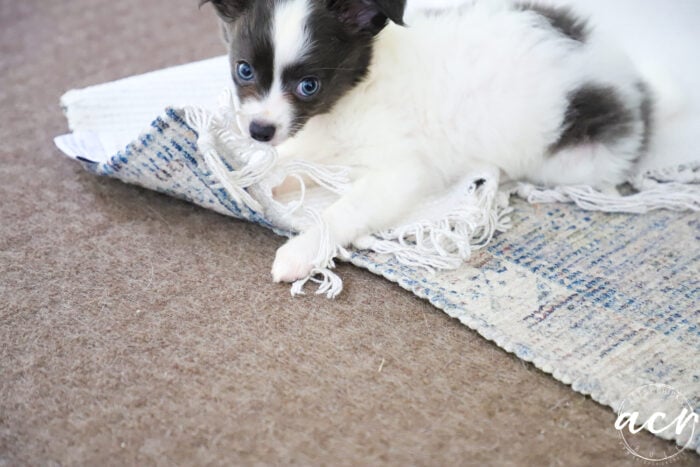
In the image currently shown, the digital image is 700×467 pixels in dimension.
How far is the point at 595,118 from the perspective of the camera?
7.29 ft

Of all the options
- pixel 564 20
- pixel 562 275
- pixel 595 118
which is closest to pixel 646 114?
pixel 595 118

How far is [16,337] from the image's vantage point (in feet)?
5.60

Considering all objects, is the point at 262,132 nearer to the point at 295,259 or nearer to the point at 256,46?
the point at 256,46

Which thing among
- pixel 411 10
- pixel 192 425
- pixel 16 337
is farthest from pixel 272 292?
pixel 411 10

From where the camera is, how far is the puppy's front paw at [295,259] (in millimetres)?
1896

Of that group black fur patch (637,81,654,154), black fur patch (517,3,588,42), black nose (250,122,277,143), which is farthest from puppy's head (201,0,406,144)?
black fur patch (637,81,654,154)

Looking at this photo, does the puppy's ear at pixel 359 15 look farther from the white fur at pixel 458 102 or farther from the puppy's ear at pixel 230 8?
the puppy's ear at pixel 230 8

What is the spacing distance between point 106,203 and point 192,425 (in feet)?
3.31

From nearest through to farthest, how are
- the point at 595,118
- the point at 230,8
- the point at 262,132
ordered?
the point at 262,132 < the point at 230,8 < the point at 595,118

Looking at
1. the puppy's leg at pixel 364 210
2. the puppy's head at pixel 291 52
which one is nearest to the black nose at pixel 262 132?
the puppy's head at pixel 291 52

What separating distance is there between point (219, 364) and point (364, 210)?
0.67 metres

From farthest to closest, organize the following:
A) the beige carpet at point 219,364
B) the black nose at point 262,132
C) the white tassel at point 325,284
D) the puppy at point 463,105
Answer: the puppy at point 463,105 → the black nose at point 262,132 → the white tassel at point 325,284 → the beige carpet at point 219,364

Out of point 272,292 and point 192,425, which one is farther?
point 272,292

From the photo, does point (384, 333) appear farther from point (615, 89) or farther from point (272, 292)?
point (615, 89)
